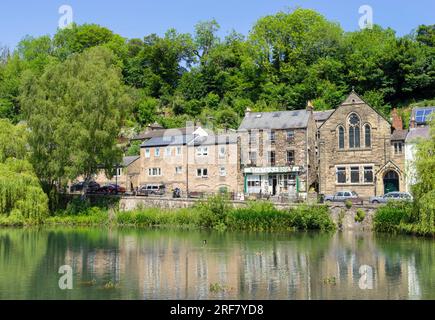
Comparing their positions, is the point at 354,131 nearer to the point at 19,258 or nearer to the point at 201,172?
the point at 201,172

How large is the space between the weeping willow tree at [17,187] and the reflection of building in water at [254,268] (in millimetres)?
14645

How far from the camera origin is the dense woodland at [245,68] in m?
79.8

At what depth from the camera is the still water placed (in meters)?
26.1

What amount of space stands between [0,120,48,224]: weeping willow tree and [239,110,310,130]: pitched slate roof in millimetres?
22344

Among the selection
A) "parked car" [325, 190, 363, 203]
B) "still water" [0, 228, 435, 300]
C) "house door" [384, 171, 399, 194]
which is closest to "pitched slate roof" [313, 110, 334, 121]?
"house door" [384, 171, 399, 194]

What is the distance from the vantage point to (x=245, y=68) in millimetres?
96188

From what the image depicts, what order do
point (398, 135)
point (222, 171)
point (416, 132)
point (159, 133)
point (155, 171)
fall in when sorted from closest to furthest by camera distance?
1. point (416, 132)
2. point (398, 135)
3. point (222, 171)
4. point (155, 171)
5. point (159, 133)

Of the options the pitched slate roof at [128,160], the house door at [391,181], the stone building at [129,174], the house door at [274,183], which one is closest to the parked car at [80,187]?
the stone building at [129,174]

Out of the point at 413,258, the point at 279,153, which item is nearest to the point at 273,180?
the point at 279,153

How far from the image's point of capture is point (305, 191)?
205ft

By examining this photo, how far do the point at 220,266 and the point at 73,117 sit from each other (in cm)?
3064

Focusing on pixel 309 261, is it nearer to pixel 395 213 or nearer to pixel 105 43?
pixel 395 213

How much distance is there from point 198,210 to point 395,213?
17021 millimetres
